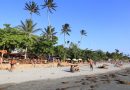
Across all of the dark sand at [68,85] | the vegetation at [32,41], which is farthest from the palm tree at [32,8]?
the dark sand at [68,85]

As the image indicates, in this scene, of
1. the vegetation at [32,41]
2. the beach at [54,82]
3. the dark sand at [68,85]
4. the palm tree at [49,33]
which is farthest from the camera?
the palm tree at [49,33]

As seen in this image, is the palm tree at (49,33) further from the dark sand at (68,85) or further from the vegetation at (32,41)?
the dark sand at (68,85)

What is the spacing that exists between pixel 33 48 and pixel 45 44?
3527 mm

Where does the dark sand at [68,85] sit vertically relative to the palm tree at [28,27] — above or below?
below

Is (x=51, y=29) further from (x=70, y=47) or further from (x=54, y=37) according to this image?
(x=70, y=47)

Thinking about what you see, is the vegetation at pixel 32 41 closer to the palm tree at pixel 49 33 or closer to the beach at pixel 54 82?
the palm tree at pixel 49 33

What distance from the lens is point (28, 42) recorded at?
65000 millimetres

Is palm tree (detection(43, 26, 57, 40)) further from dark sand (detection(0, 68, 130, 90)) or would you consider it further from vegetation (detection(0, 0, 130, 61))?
dark sand (detection(0, 68, 130, 90))

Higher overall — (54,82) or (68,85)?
(54,82)

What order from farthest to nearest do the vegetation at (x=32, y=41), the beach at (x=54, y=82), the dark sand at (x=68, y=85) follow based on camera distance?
the vegetation at (x=32, y=41) < the beach at (x=54, y=82) < the dark sand at (x=68, y=85)

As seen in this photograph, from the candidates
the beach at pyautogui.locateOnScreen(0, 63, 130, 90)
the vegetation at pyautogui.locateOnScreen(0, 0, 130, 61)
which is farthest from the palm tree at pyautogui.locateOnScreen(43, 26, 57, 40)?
the beach at pyautogui.locateOnScreen(0, 63, 130, 90)

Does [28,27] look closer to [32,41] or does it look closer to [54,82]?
[32,41]

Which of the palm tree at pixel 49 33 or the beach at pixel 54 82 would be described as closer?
the beach at pixel 54 82

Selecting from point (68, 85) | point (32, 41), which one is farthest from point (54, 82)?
point (32, 41)
